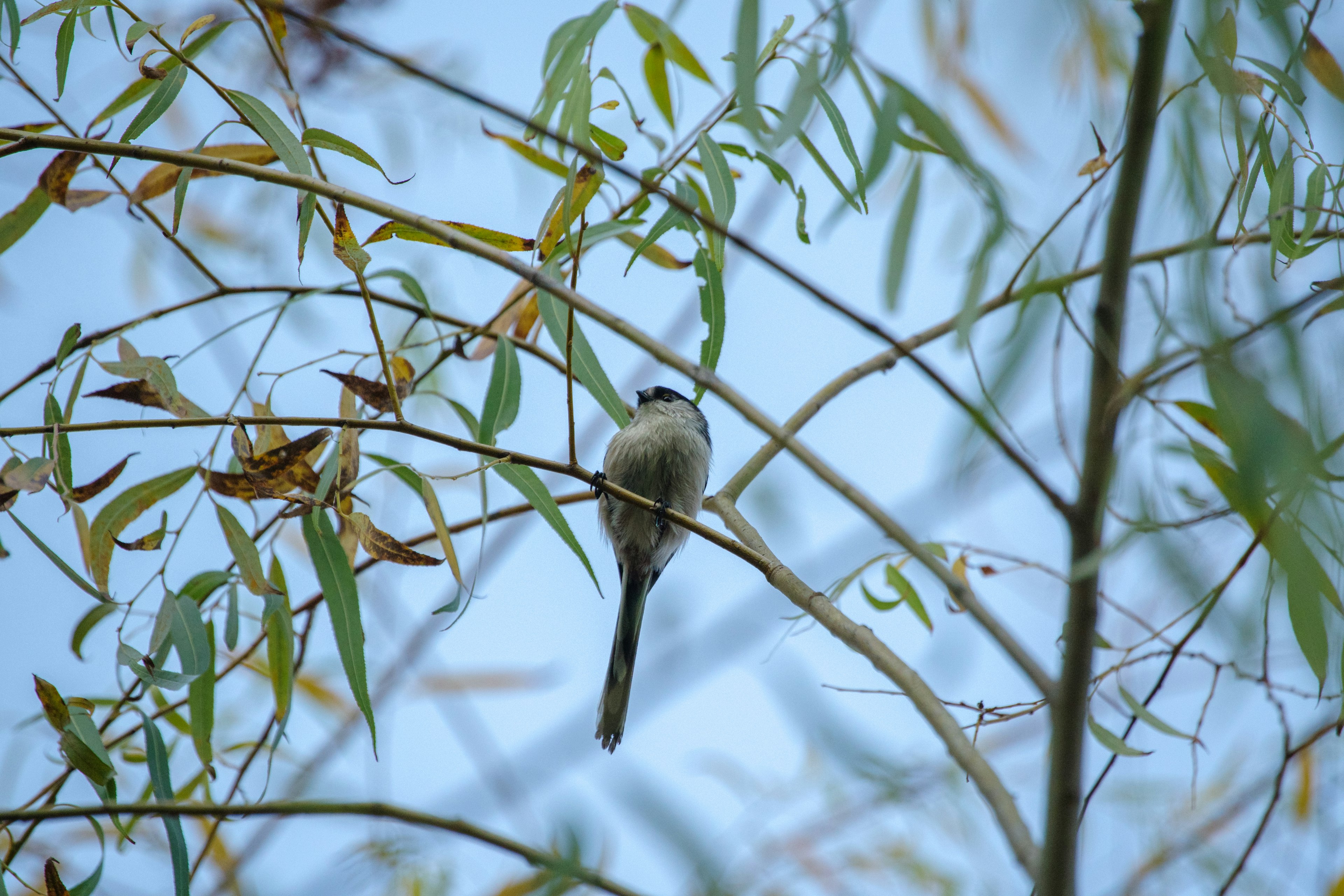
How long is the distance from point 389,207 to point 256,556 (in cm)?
85

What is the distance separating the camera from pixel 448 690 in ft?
6.08

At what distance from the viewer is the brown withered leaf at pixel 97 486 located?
1.74 m

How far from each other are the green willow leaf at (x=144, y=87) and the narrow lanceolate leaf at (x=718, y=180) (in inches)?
37.1

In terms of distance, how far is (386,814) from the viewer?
3.67 feet

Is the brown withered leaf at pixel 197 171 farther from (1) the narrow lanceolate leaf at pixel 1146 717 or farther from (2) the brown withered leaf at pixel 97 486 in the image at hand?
(1) the narrow lanceolate leaf at pixel 1146 717

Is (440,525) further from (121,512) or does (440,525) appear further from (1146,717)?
(1146,717)

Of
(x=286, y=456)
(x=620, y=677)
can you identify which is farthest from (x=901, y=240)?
(x=620, y=677)

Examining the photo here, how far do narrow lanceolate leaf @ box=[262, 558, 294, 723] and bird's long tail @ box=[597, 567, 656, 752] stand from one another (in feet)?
3.14

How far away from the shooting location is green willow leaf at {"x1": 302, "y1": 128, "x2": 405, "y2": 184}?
5.57ft

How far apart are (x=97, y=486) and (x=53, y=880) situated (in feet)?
2.13

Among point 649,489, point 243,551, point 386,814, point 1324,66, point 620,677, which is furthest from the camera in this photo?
point 649,489

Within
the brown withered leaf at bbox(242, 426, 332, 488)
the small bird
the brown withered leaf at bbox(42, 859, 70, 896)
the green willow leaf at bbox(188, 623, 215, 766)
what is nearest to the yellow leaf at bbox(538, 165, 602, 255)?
the brown withered leaf at bbox(242, 426, 332, 488)

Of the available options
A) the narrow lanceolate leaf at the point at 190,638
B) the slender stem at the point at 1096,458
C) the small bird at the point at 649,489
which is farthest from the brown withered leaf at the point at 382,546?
the small bird at the point at 649,489

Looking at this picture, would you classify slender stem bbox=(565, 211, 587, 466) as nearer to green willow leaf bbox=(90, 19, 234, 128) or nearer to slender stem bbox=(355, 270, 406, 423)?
slender stem bbox=(355, 270, 406, 423)
